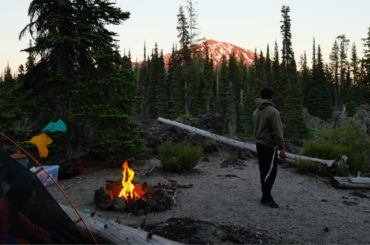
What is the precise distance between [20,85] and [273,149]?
7475mm

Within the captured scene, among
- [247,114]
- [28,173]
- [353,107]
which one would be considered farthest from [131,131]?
[353,107]

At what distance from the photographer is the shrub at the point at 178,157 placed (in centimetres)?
1046

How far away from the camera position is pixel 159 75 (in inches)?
2414

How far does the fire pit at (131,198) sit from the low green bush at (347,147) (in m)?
6.21

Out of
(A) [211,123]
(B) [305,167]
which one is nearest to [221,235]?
(B) [305,167]

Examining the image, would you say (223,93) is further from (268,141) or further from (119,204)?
(119,204)

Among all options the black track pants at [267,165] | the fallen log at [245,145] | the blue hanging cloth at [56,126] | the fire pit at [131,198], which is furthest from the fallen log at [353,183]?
the blue hanging cloth at [56,126]

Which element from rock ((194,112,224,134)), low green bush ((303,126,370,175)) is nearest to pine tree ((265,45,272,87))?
rock ((194,112,224,134))

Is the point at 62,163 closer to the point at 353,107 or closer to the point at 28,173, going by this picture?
the point at 28,173

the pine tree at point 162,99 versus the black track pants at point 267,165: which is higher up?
the pine tree at point 162,99

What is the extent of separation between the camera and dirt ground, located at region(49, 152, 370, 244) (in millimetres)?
5984

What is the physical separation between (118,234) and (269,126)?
3962 millimetres

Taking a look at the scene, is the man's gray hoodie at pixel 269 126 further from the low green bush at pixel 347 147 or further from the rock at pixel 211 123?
the rock at pixel 211 123

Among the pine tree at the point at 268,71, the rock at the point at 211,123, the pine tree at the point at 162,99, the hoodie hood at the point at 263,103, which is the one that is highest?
the pine tree at the point at 268,71
